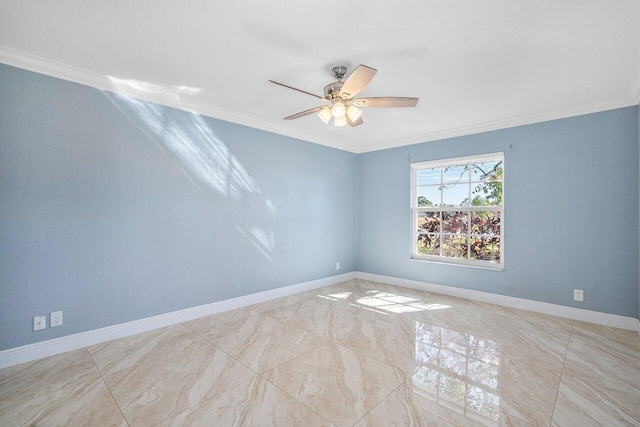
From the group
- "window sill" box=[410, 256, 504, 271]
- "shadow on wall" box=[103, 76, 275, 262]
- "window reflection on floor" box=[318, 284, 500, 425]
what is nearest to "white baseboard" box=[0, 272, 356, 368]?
"shadow on wall" box=[103, 76, 275, 262]

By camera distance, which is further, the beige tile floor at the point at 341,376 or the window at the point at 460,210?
the window at the point at 460,210

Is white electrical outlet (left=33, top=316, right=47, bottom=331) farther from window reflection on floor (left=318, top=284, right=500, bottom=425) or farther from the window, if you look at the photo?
the window

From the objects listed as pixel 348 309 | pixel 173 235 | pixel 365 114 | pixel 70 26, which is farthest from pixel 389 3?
pixel 348 309

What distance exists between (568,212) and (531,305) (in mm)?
1229

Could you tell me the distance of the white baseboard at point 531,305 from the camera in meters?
3.16

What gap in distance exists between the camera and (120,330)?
2840 millimetres

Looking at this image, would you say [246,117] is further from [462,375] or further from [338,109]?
[462,375]

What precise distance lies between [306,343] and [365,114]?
275cm

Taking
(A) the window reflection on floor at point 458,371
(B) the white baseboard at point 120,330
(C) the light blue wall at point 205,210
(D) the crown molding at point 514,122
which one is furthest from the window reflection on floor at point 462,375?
(D) the crown molding at point 514,122

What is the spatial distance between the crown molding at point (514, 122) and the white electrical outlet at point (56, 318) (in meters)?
4.74

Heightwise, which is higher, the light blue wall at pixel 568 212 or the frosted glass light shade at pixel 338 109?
the frosted glass light shade at pixel 338 109

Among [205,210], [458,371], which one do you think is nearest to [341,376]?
[458,371]

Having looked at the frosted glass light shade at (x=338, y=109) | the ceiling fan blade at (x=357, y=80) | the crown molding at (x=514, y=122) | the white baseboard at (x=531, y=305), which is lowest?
the white baseboard at (x=531, y=305)

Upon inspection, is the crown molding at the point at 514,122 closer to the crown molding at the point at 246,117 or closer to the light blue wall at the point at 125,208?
the crown molding at the point at 246,117
